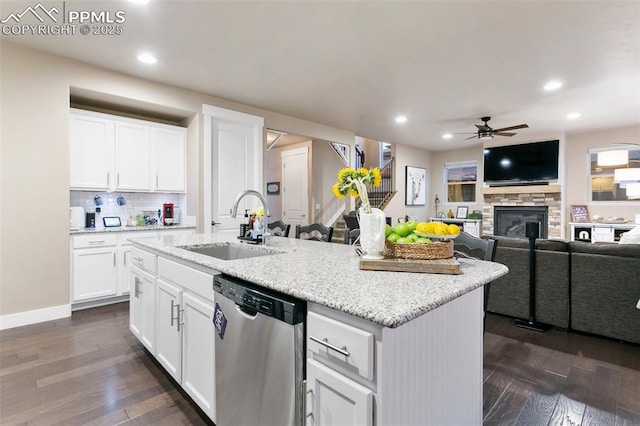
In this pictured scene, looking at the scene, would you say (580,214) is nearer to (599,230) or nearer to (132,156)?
(599,230)

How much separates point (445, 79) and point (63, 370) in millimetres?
4697

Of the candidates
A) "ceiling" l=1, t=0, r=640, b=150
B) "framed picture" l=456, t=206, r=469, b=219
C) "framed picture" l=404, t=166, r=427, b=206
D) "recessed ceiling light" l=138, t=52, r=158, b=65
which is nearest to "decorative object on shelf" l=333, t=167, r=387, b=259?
"ceiling" l=1, t=0, r=640, b=150

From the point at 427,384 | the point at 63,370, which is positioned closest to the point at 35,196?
the point at 63,370

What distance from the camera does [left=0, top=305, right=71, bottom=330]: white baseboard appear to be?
306 cm

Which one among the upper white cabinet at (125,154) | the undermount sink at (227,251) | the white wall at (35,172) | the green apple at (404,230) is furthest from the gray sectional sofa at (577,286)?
the white wall at (35,172)

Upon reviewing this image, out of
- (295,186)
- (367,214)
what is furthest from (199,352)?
(295,186)

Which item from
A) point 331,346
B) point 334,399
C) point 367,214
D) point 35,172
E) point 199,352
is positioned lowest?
point 199,352

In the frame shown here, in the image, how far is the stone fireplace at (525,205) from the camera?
665 centimetres

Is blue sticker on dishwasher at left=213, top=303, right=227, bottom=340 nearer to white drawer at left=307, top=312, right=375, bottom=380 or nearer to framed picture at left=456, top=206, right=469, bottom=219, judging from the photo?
white drawer at left=307, top=312, right=375, bottom=380

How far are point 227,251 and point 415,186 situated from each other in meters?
7.07

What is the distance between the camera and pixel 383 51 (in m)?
3.26

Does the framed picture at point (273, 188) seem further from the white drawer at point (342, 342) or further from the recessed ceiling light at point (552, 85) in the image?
the white drawer at point (342, 342)

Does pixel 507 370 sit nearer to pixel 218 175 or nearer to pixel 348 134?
pixel 218 175

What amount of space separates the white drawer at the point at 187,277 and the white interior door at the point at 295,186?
5310 millimetres
